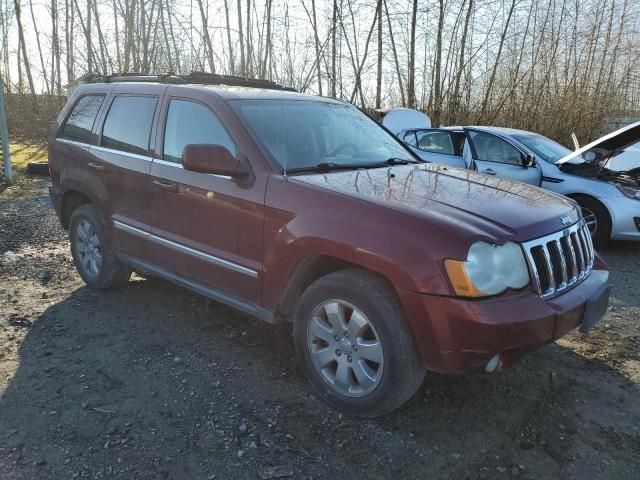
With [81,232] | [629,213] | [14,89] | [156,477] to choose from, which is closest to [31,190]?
[81,232]

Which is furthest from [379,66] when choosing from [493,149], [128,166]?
[128,166]

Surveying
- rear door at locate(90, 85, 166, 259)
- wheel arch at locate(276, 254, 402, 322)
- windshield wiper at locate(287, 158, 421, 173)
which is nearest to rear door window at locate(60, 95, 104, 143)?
rear door at locate(90, 85, 166, 259)

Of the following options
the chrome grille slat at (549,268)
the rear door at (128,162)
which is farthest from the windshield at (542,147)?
the rear door at (128,162)

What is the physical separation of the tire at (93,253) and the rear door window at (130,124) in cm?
68

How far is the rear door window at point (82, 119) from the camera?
4533mm

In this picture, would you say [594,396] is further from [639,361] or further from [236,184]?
[236,184]

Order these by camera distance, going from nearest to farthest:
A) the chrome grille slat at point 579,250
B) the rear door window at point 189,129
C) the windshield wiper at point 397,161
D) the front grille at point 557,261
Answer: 1. the front grille at point 557,261
2. the chrome grille slat at point 579,250
3. the rear door window at point 189,129
4. the windshield wiper at point 397,161

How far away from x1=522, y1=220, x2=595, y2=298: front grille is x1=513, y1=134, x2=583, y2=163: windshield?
4.46 metres

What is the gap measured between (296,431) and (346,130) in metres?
2.17

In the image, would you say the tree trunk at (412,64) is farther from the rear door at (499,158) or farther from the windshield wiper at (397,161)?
the windshield wiper at (397,161)

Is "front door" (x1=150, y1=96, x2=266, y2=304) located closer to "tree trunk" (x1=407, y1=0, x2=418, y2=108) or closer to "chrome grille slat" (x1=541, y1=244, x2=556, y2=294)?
"chrome grille slat" (x1=541, y1=244, x2=556, y2=294)

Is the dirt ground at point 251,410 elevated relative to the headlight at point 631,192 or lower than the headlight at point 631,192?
lower

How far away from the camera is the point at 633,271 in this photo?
220 inches

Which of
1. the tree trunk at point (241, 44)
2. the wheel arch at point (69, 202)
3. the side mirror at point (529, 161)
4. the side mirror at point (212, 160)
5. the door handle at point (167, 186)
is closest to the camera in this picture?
the side mirror at point (212, 160)
